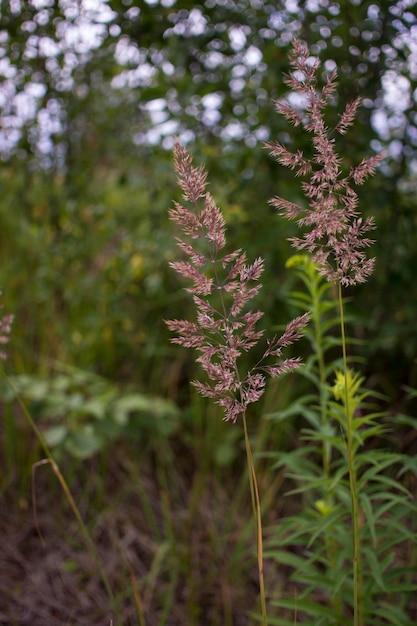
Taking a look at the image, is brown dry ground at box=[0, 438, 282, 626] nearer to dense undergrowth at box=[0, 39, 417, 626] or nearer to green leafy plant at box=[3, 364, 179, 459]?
dense undergrowth at box=[0, 39, 417, 626]

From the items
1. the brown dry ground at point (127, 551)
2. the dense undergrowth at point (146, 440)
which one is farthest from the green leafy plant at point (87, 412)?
the brown dry ground at point (127, 551)

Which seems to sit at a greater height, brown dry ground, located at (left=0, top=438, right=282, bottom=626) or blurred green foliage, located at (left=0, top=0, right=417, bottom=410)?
blurred green foliage, located at (left=0, top=0, right=417, bottom=410)

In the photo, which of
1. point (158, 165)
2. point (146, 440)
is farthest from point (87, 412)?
point (158, 165)

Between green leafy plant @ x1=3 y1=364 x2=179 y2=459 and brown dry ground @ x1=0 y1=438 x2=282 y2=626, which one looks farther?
green leafy plant @ x1=3 y1=364 x2=179 y2=459

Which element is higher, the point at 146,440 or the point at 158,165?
the point at 158,165

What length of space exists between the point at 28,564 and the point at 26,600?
182mm

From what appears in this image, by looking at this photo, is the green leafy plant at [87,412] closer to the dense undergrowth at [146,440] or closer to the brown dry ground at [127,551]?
the dense undergrowth at [146,440]

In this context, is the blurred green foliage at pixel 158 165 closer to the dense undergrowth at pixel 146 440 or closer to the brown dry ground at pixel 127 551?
the dense undergrowth at pixel 146 440

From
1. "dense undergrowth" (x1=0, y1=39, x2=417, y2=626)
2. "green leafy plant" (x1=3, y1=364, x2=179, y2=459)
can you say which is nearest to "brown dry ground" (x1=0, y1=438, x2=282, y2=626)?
"dense undergrowth" (x1=0, y1=39, x2=417, y2=626)

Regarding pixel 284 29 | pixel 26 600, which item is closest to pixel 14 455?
pixel 26 600

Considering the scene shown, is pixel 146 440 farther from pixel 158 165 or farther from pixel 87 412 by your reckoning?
pixel 158 165

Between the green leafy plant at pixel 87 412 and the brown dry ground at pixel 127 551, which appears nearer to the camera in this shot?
the brown dry ground at pixel 127 551

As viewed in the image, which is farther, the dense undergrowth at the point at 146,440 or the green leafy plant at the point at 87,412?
the green leafy plant at the point at 87,412

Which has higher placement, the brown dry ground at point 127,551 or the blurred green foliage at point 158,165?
the blurred green foliage at point 158,165
